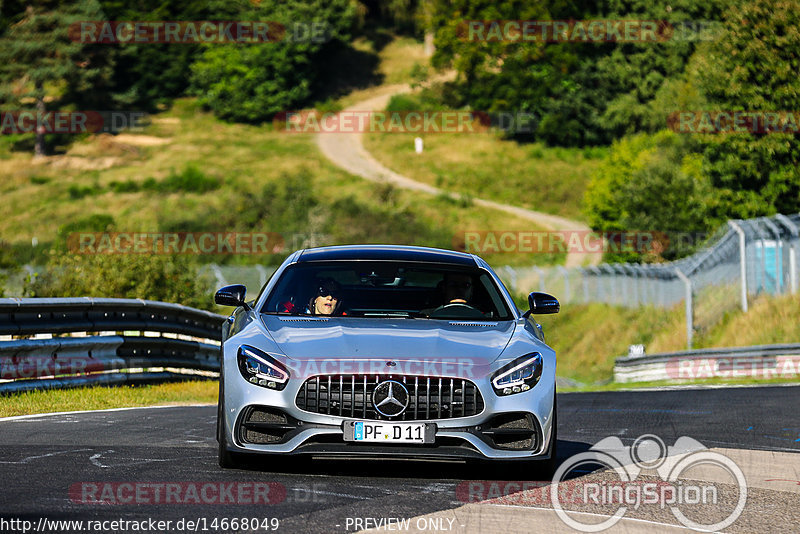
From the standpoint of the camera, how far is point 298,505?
6.41m

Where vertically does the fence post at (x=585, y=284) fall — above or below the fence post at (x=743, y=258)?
below

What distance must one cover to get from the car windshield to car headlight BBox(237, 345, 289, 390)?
0.98 meters

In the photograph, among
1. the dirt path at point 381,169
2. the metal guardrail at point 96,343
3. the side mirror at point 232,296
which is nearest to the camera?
the side mirror at point 232,296

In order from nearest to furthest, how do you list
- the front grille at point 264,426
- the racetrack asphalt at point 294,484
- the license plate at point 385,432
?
the racetrack asphalt at point 294,484
the license plate at point 385,432
the front grille at point 264,426

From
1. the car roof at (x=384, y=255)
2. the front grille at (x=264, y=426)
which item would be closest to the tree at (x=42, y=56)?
the car roof at (x=384, y=255)

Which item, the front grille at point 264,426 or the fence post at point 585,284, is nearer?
the front grille at point 264,426

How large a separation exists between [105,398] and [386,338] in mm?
6972

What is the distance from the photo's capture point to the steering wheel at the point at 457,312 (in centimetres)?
857

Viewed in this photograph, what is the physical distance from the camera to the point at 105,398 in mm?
13797

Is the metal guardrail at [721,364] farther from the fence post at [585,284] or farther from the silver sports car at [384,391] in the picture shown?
the fence post at [585,284]

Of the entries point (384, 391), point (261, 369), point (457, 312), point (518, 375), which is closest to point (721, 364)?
point (457, 312)

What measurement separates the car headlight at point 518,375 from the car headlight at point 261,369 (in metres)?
1.26

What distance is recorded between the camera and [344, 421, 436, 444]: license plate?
23.7ft

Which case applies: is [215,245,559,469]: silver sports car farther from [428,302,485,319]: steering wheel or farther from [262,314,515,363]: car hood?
[428,302,485,319]: steering wheel
